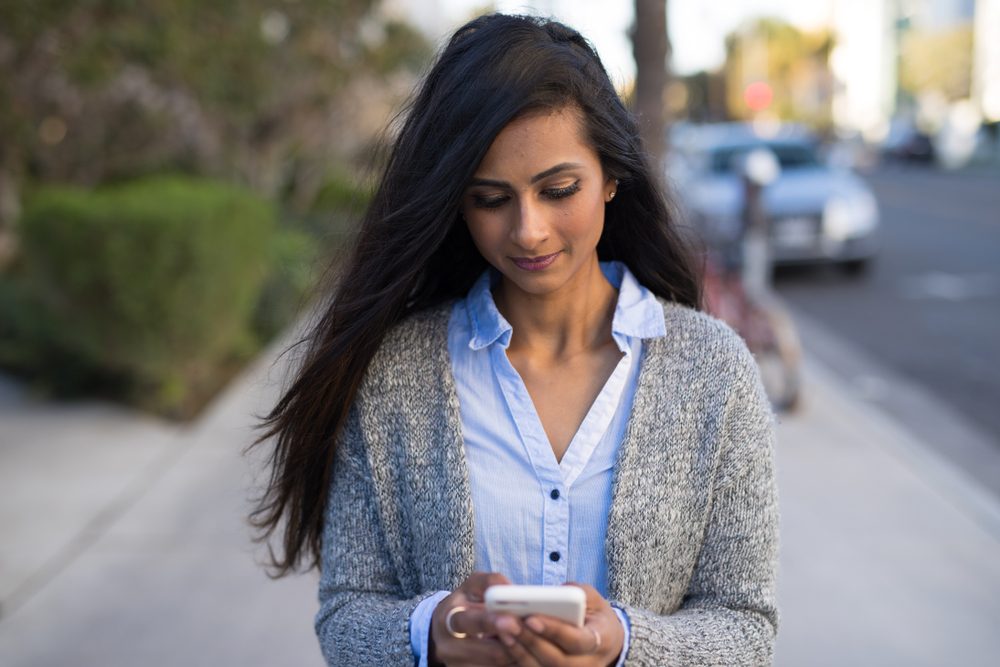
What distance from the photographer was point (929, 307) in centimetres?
1044

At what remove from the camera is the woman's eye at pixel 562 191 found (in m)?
1.63

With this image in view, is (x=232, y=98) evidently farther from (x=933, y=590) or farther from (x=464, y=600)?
(x=464, y=600)

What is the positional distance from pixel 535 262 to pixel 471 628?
567 millimetres

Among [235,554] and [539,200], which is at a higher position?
[539,200]

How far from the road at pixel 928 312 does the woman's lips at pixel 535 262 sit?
4.63m

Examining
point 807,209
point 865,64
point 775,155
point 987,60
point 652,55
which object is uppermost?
point 865,64

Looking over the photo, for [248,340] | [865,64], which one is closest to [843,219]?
[248,340]

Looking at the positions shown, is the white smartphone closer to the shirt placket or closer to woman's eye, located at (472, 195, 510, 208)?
the shirt placket

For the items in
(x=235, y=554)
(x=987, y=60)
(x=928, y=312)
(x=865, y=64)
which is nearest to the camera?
(x=235, y=554)

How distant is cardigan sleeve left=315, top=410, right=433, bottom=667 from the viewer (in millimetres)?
1663

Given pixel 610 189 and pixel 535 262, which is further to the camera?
pixel 610 189

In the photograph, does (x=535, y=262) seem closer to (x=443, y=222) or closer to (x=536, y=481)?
(x=443, y=222)

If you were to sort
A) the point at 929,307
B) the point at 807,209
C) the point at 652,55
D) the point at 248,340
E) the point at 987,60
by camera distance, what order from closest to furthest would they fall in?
the point at 652,55 < the point at 248,340 < the point at 929,307 < the point at 807,209 < the point at 987,60

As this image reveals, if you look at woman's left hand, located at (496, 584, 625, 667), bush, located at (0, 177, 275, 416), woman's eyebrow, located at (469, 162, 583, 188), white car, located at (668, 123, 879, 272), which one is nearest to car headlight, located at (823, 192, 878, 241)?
white car, located at (668, 123, 879, 272)
